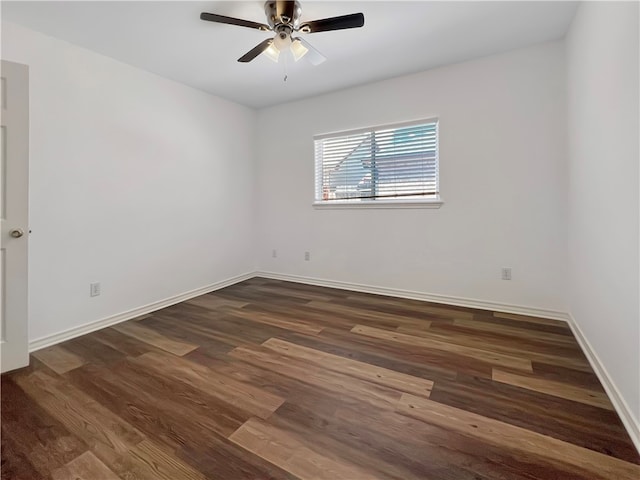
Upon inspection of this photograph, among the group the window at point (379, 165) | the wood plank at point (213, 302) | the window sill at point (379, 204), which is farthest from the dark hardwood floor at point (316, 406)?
the window at point (379, 165)

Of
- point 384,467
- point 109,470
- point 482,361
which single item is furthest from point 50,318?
point 482,361

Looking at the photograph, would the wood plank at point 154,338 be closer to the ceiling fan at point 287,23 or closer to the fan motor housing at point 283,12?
the ceiling fan at point 287,23

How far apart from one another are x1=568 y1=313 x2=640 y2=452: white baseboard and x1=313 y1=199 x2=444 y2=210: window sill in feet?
5.35

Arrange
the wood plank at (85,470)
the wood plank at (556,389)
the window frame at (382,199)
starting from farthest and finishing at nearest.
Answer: the window frame at (382,199)
the wood plank at (556,389)
the wood plank at (85,470)

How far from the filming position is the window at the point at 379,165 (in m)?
3.25

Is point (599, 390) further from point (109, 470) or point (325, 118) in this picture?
point (325, 118)

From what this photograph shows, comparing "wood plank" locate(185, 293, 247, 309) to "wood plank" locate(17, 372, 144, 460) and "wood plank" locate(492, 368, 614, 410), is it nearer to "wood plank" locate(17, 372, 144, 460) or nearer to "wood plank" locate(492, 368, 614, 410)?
"wood plank" locate(17, 372, 144, 460)

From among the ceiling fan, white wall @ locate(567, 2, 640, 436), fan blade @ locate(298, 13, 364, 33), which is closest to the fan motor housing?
the ceiling fan

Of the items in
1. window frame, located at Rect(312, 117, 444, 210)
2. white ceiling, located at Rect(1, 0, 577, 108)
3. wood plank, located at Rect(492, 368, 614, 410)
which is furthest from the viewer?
window frame, located at Rect(312, 117, 444, 210)

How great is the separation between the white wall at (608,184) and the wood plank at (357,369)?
94cm

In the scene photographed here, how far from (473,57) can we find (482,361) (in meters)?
2.79

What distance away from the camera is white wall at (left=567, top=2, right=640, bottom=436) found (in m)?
1.36

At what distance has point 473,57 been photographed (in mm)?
2854

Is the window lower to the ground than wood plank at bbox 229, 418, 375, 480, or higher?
higher
